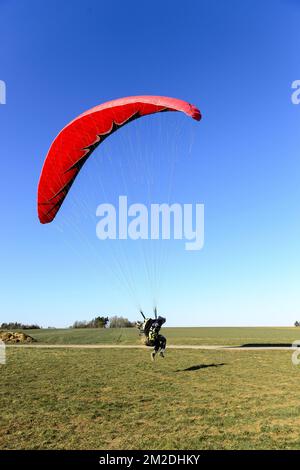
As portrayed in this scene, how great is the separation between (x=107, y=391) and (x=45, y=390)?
2350 mm

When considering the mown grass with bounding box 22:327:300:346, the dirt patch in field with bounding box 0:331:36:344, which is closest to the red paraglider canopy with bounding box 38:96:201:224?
the dirt patch in field with bounding box 0:331:36:344

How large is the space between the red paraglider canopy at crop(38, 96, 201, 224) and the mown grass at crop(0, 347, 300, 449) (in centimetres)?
743

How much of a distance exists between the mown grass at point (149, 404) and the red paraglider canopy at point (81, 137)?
743cm

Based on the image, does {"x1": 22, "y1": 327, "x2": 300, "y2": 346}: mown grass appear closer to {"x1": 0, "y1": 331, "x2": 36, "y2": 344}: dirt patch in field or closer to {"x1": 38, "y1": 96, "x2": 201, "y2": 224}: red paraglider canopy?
{"x1": 0, "y1": 331, "x2": 36, "y2": 344}: dirt patch in field

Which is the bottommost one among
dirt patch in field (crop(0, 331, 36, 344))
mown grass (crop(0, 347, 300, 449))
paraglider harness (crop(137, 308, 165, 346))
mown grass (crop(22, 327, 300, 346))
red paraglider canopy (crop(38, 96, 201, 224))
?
mown grass (crop(22, 327, 300, 346))

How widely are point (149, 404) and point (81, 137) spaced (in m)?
10.0

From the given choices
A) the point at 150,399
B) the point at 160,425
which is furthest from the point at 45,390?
the point at 160,425

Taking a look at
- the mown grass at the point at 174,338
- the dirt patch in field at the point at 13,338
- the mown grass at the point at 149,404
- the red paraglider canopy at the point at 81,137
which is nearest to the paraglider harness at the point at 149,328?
the mown grass at the point at 149,404

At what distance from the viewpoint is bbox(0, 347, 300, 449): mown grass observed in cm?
952

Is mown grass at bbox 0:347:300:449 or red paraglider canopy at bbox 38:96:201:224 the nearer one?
mown grass at bbox 0:347:300:449

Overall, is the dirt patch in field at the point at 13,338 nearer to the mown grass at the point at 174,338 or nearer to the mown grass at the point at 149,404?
the mown grass at the point at 174,338

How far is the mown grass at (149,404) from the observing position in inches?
375
